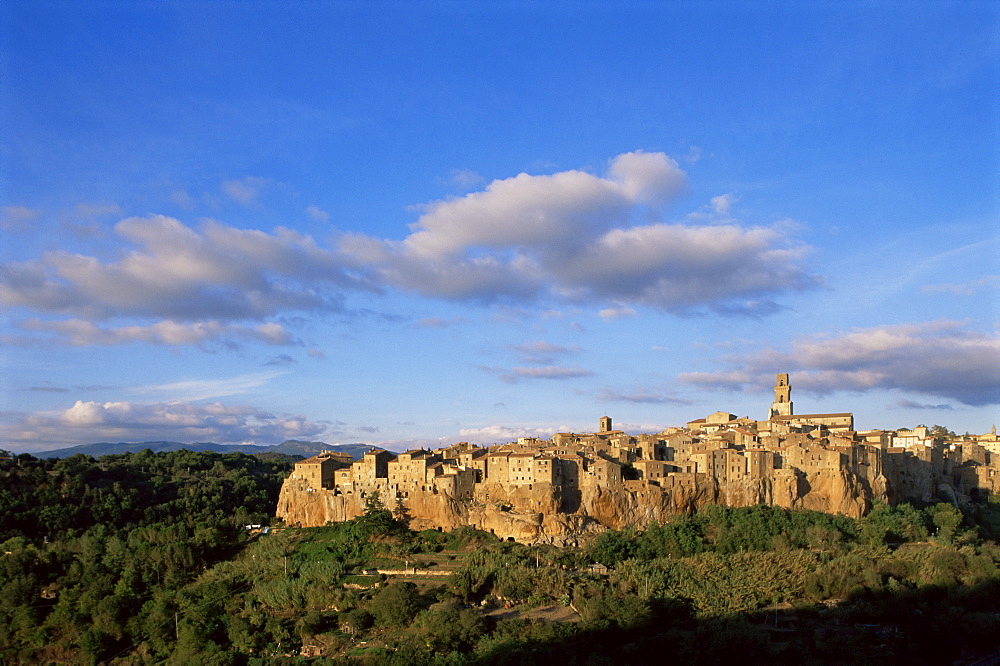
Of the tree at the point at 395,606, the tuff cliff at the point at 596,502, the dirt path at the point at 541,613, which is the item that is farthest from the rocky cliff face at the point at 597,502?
the tree at the point at 395,606

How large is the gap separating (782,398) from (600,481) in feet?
96.0

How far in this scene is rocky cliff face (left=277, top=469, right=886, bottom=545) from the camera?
39.7 meters

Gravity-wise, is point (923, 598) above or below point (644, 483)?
below

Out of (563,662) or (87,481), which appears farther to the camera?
(87,481)

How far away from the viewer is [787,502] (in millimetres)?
42156

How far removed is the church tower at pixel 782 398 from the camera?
209ft

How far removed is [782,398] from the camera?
2559 inches

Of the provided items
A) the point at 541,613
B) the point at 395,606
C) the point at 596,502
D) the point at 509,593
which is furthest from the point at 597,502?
the point at 395,606

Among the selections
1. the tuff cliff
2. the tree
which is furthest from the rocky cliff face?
the tree

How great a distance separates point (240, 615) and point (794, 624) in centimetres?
2230

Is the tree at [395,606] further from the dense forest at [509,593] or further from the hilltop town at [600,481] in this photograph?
the hilltop town at [600,481]

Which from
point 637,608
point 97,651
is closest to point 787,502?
point 637,608

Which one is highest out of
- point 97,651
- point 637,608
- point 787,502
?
point 787,502

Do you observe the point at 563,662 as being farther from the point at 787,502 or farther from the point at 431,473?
the point at 787,502
